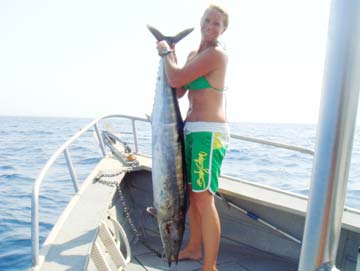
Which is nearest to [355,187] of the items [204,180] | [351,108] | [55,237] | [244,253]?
[244,253]

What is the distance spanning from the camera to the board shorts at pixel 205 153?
258 cm

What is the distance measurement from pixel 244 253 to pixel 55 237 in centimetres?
184

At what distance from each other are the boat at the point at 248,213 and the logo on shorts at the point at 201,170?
0.39 metres

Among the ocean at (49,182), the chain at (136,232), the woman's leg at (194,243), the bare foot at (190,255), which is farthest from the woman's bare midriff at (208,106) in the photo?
the chain at (136,232)

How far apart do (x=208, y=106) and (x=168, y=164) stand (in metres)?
0.49

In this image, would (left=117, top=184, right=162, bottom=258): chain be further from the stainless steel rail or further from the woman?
the stainless steel rail

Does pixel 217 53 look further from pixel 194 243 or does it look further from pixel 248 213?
pixel 248 213

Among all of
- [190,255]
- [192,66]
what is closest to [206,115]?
[192,66]

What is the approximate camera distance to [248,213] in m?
3.58

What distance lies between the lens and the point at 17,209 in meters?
6.54

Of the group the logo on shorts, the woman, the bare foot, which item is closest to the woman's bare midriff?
the woman

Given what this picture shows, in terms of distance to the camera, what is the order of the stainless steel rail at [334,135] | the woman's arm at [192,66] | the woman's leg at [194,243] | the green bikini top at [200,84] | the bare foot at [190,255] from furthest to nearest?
the bare foot at [190,255], the woman's leg at [194,243], the green bikini top at [200,84], the woman's arm at [192,66], the stainless steel rail at [334,135]

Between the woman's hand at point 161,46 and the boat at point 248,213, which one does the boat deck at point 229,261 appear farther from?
the woman's hand at point 161,46

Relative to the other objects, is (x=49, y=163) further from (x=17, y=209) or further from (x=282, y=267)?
(x=17, y=209)
